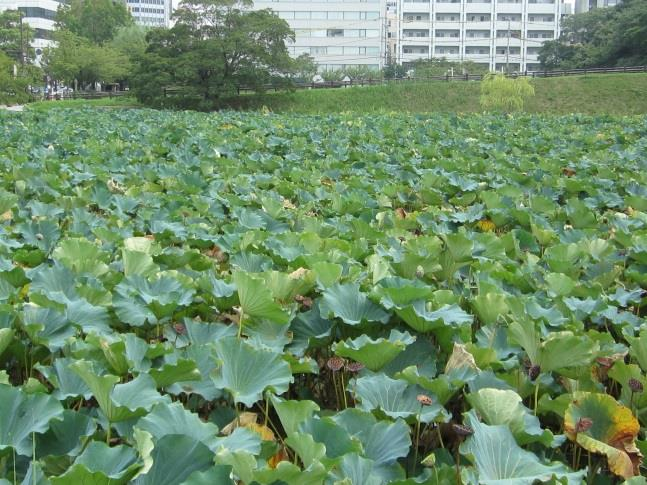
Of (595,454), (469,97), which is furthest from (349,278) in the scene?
(469,97)

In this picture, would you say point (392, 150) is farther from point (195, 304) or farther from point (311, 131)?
point (195, 304)

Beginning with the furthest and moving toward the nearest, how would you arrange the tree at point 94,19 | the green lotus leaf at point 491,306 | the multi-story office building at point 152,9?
the multi-story office building at point 152,9, the tree at point 94,19, the green lotus leaf at point 491,306

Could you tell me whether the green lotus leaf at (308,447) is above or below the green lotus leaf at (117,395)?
below

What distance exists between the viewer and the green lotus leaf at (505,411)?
56.6 inches

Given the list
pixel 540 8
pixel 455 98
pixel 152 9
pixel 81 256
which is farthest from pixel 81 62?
pixel 152 9

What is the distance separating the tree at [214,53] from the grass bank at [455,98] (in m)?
1.40

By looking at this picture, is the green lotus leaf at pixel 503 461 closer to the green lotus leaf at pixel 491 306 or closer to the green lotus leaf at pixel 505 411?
the green lotus leaf at pixel 505 411

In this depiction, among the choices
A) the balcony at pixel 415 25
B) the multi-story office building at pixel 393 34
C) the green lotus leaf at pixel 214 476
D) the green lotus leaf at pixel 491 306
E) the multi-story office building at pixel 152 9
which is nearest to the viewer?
the green lotus leaf at pixel 214 476

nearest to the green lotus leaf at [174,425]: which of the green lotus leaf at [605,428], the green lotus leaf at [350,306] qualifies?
the green lotus leaf at [350,306]

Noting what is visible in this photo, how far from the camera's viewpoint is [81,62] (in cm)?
4762

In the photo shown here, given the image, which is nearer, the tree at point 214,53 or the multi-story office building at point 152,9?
the tree at point 214,53

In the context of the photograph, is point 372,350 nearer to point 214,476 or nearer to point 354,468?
point 354,468

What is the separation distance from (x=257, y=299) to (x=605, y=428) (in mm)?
898

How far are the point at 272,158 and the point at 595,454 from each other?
510 cm
